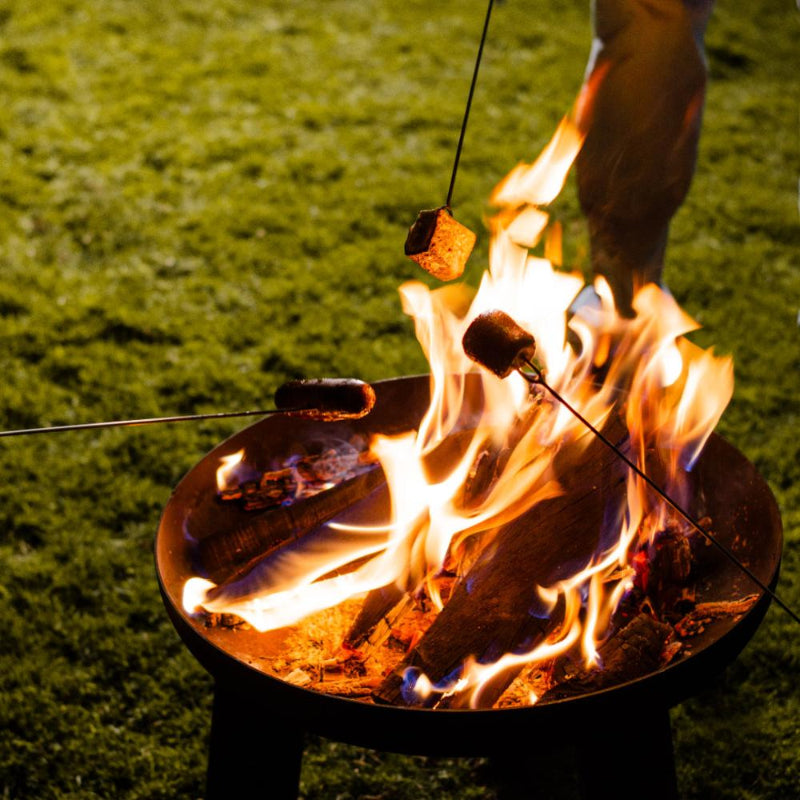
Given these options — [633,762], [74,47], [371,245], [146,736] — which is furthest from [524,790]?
[74,47]

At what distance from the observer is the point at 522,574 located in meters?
1.94

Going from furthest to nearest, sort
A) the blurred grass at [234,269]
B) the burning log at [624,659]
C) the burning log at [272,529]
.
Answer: the blurred grass at [234,269], the burning log at [272,529], the burning log at [624,659]

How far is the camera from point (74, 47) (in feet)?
20.8

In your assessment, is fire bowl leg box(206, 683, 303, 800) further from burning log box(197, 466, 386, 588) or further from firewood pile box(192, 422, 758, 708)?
burning log box(197, 466, 386, 588)

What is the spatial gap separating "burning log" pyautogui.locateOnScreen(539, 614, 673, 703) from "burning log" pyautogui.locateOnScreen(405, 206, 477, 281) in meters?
0.78

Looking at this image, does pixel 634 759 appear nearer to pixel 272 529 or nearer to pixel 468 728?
pixel 468 728

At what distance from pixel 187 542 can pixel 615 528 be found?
2.90ft

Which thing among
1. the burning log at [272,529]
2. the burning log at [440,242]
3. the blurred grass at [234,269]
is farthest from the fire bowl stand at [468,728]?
the burning log at [440,242]

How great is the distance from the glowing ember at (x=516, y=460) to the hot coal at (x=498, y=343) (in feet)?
0.07

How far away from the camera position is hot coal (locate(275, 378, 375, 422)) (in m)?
1.98

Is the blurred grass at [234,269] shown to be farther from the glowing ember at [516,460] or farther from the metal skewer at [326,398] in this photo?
the metal skewer at [326,398]

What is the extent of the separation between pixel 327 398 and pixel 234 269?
271 cm

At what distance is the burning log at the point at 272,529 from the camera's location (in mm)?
2119

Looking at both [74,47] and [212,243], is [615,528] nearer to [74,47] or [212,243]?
[212,243]
